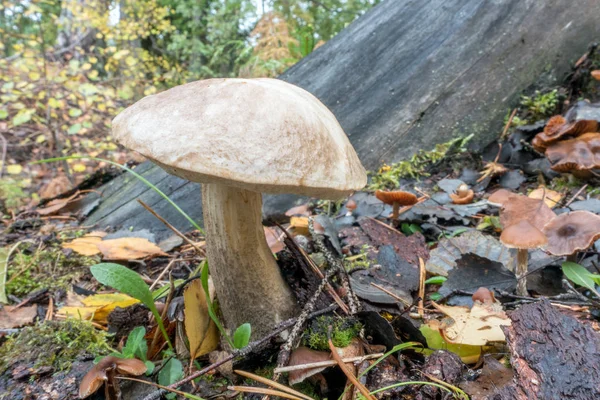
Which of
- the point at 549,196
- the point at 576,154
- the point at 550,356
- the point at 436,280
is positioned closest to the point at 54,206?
the point at 436,280

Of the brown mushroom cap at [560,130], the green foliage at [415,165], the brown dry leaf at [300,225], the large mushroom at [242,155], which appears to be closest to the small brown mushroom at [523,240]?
the large mushroom at [242,155]

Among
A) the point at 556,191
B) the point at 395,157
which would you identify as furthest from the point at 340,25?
the point at 556,191

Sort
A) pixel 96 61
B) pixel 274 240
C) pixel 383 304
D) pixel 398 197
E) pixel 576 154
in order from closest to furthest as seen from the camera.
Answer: pixel 383 304 < pixel 274 240 < pixel 398 197 < pixel 576 154 < pixel 96 61

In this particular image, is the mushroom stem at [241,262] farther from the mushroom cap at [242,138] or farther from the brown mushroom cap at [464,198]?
the brown mushroom cap at [464,198]

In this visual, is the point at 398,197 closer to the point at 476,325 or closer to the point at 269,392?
the point at 476,325

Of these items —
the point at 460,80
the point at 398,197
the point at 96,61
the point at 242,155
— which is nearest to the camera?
the point at 242,155

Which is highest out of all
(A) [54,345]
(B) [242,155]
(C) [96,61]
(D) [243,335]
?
(C) [96,61]
